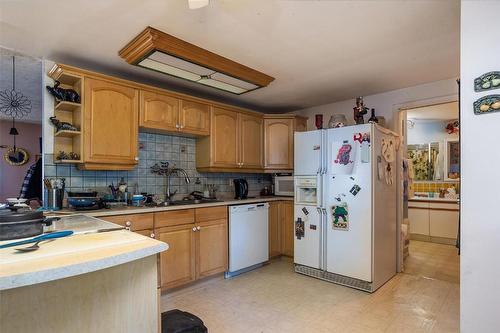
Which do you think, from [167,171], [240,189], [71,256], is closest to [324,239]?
[240,189]

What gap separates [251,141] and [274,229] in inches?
49.6

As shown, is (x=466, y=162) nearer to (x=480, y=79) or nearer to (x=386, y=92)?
(x=480, y=79)

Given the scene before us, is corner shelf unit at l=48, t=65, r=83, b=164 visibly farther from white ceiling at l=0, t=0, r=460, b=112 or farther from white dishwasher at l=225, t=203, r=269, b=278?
white dishwasher at l=225, t=203, r=269, b=278

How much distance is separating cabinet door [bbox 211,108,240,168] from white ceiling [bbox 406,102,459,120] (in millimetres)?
3070

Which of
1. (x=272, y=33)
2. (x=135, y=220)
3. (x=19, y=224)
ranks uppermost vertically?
(x=272, y=33)

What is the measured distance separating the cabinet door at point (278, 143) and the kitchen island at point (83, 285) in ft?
9.44

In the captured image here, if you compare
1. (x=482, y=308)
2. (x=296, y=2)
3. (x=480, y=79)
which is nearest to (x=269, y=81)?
(x=296, y=2)

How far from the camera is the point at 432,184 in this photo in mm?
5324

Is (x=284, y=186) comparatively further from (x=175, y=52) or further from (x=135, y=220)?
(x=175, y=52)

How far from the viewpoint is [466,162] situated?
1.45 m

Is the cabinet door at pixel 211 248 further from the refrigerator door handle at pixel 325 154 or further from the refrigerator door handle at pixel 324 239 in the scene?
the refrigerator door handle at pixel 325 154

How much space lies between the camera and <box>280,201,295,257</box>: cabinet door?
3770 millimetres

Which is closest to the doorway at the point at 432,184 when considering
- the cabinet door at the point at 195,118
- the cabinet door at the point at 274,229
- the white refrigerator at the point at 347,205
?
the white refrigerator at the point at 347,205

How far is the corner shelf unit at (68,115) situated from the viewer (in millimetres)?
2398
